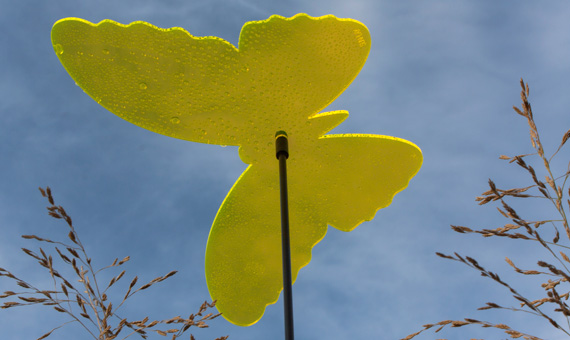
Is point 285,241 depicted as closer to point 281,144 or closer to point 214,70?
point 281,144

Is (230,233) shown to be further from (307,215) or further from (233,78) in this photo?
(233,78)

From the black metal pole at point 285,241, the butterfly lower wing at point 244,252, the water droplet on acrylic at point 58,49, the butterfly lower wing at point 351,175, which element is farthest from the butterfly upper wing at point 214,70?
the butterfly lower wing at point 244,252

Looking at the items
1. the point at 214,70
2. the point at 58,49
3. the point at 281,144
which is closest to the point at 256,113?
the point at 281,144

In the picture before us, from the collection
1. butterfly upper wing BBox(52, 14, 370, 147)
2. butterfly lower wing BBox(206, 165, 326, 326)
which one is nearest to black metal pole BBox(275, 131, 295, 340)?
butterfly upper wing BBox(52, 14, 370, 147)

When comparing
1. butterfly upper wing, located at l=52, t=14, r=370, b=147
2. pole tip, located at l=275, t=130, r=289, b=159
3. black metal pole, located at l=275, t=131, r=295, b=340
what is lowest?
black metal pole, located at l=275, t=131, r=295, b=340

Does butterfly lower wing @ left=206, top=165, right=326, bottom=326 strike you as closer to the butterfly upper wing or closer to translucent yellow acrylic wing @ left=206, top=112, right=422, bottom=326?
translucent yellow acrylic wing @ left=206, top=112, right=422, bottom=326

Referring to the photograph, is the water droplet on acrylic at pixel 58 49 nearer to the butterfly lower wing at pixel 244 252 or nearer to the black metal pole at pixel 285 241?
the black metal pole at pixel 285 241
